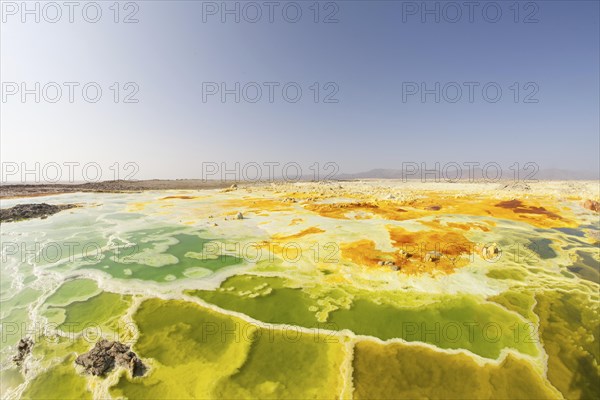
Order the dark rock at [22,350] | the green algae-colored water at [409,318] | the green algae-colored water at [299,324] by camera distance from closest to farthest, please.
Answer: the green algae-colored water at [299,324] → the dark rock at [22,350] → the green algae-colored water at [409,318]

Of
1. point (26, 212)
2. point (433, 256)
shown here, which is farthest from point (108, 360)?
point (26, 212)

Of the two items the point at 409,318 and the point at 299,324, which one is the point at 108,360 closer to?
the point at 299,324

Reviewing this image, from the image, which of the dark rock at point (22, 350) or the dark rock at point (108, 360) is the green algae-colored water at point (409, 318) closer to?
the dark rock at point (108, 360)

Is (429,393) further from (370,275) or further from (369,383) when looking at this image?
(370,275)

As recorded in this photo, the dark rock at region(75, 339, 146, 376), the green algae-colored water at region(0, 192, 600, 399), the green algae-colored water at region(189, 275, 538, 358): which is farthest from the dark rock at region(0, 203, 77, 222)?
the green algae-colored water at region(189, 275, 538, 358)

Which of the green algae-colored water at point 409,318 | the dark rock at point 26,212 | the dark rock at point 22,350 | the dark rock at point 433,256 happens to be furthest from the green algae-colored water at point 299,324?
the dark rock at point 26,212

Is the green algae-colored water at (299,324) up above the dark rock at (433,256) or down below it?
below
